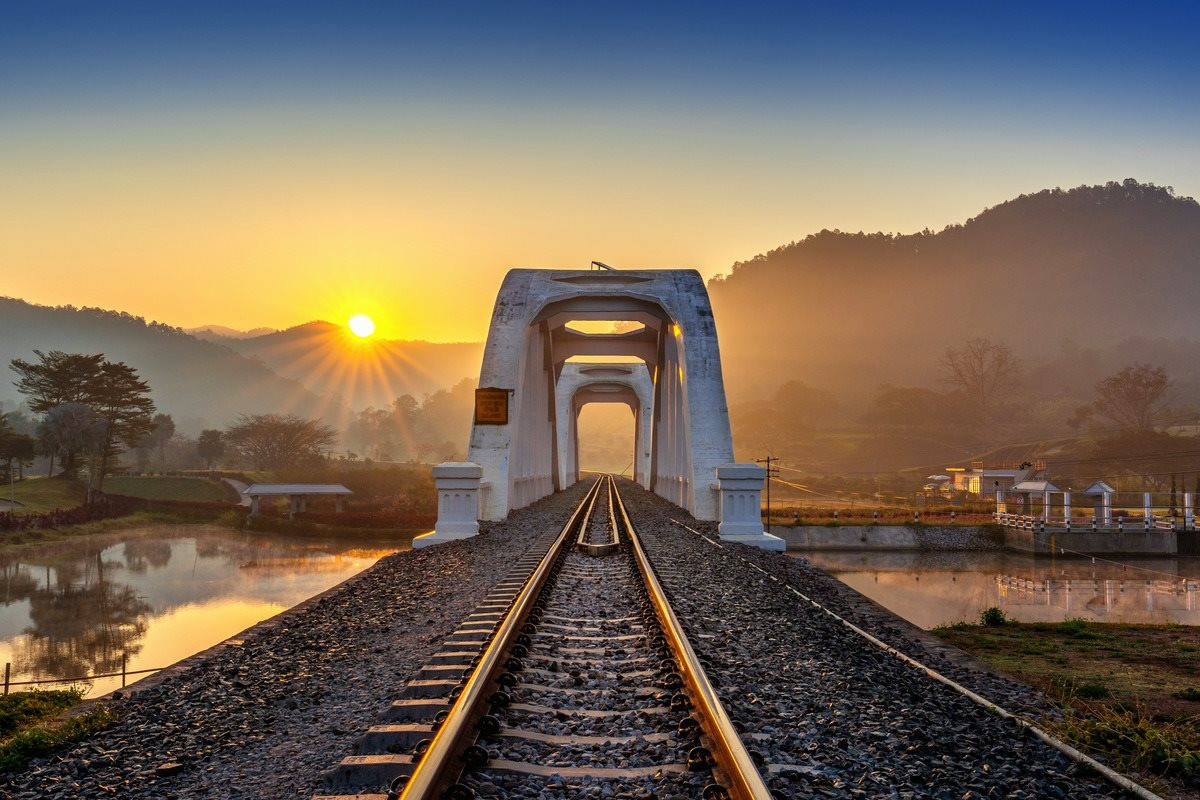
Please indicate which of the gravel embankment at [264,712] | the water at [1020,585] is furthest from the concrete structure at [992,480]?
the gravel embankment at [264,712]

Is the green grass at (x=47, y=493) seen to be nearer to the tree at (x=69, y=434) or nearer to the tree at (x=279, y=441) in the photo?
the tree at (x=69, y=434)

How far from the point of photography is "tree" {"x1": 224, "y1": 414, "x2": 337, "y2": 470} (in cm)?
6812

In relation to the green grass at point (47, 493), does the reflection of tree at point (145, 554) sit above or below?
below

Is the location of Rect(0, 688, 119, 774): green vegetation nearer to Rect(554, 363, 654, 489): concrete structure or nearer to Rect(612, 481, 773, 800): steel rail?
Rect(612, 481, 773, 800): steel rail

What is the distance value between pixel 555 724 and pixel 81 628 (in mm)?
16610

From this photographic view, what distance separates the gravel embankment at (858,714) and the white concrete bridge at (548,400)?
8.37m

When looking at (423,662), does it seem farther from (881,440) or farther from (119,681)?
(881,440)

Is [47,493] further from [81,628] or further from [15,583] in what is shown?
[81,628]

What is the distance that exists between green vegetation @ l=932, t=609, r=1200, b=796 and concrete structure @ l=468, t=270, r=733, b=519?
7.92 m

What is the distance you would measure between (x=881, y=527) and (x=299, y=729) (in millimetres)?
29376

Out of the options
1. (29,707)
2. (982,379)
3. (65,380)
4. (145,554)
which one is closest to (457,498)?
(29,707)

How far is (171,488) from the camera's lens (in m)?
50.4

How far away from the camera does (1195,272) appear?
194m

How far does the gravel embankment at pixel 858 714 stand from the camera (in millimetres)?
3297
